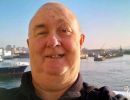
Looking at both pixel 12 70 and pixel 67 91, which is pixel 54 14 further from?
pixel 12 70

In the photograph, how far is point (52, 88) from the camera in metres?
0.70

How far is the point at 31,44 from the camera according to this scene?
69 cm

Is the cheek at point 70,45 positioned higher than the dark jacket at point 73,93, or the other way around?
the cheek at point 70,45

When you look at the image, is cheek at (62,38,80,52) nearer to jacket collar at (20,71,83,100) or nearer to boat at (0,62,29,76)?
jacket collar at (20,71,83,100)

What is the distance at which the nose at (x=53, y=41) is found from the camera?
2.13 feet

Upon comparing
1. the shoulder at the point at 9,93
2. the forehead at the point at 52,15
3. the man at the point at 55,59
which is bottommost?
the shoulder at the point at 9,93

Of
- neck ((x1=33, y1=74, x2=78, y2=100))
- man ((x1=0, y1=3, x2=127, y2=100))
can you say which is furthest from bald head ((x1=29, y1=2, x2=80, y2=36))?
neck ((x1=33, y1=74, x2=78, y2=100))

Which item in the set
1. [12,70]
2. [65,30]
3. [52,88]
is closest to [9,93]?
[52,88]

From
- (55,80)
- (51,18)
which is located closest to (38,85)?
(55,80)

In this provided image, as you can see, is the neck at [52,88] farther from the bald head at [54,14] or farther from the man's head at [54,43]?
the bald head at [54,14]

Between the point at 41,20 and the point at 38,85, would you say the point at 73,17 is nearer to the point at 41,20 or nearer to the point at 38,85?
the point at 41,20

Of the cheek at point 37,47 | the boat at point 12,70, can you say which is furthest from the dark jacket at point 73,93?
the boat at point 12,70

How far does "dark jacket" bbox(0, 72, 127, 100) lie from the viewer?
70 centimetres

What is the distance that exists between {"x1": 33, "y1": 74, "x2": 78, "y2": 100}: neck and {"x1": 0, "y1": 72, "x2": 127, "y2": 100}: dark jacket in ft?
0.04
